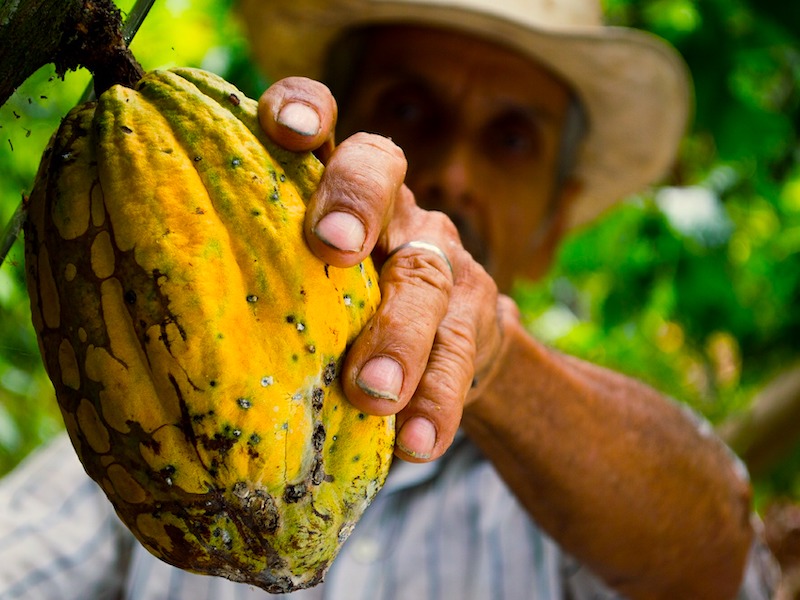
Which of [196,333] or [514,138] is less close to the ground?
[196,333]

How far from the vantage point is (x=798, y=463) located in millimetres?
3648

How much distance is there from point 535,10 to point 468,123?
0.34 meters

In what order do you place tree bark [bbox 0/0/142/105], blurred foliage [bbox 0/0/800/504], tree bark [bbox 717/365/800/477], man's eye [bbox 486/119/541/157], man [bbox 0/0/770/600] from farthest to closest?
tree bark [bbox 717/365/800/477] → blurred foliage [bbox 0/0/800/504] → man's eye [bbox 486/119/541/157] → man [bbox 0/0/770/600] → tree bark [bbox 0/0/142/105]

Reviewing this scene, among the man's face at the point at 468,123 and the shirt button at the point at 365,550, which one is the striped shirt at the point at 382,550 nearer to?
the shirt button at the point at 365,550

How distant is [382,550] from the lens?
2098 mm

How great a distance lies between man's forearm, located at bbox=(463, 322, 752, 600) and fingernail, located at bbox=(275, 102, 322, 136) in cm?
72

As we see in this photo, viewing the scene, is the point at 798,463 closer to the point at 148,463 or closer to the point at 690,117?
the point at 690,117

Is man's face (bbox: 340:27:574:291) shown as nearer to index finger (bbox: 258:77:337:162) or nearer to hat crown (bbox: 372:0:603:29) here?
hat crown (bbox: 372:0:603:29)

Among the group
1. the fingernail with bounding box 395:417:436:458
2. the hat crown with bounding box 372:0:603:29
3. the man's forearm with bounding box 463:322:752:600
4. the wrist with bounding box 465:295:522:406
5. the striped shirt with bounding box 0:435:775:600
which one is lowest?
the striped shirt with bounding box 0:435:775:600

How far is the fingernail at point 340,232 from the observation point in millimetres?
638

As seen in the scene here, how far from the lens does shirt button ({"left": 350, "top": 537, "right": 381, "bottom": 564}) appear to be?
2.05 metres

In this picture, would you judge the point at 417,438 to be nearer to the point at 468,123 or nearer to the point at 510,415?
the point at 510,415

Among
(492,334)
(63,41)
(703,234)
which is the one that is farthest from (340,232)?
(703,234)

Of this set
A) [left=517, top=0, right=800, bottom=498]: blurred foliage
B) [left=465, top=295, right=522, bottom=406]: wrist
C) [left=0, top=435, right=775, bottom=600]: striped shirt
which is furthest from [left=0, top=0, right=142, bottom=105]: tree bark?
[left=517, top=0, right=800, bottom=498]: blurred foliage
